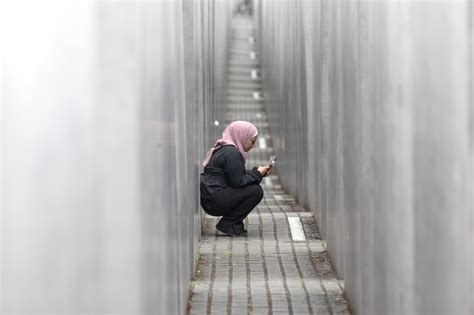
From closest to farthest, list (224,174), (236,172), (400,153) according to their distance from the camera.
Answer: (400,153), (236,172), (224,174)

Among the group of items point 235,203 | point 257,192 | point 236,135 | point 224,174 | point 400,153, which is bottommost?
point 235,203

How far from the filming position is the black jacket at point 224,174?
38.8 feet

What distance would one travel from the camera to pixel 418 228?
518cm

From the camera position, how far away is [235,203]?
38.8 feet

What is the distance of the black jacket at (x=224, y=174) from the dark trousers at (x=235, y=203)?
2.3 inches

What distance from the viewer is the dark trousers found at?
11.8 m

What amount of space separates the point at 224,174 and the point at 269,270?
100 inches

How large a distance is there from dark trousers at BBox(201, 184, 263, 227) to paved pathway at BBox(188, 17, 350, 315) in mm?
263

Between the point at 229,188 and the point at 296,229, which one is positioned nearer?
the point at 229,188

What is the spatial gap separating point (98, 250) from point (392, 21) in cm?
247

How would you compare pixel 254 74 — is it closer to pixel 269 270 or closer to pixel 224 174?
pixel 224 174

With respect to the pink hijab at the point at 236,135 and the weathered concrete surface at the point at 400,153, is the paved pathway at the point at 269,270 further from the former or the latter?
the pink hijab at the point at 236,135

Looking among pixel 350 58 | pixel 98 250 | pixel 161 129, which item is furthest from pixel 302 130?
pixel 98 250

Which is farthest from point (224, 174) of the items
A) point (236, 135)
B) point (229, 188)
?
point (236, 135)
